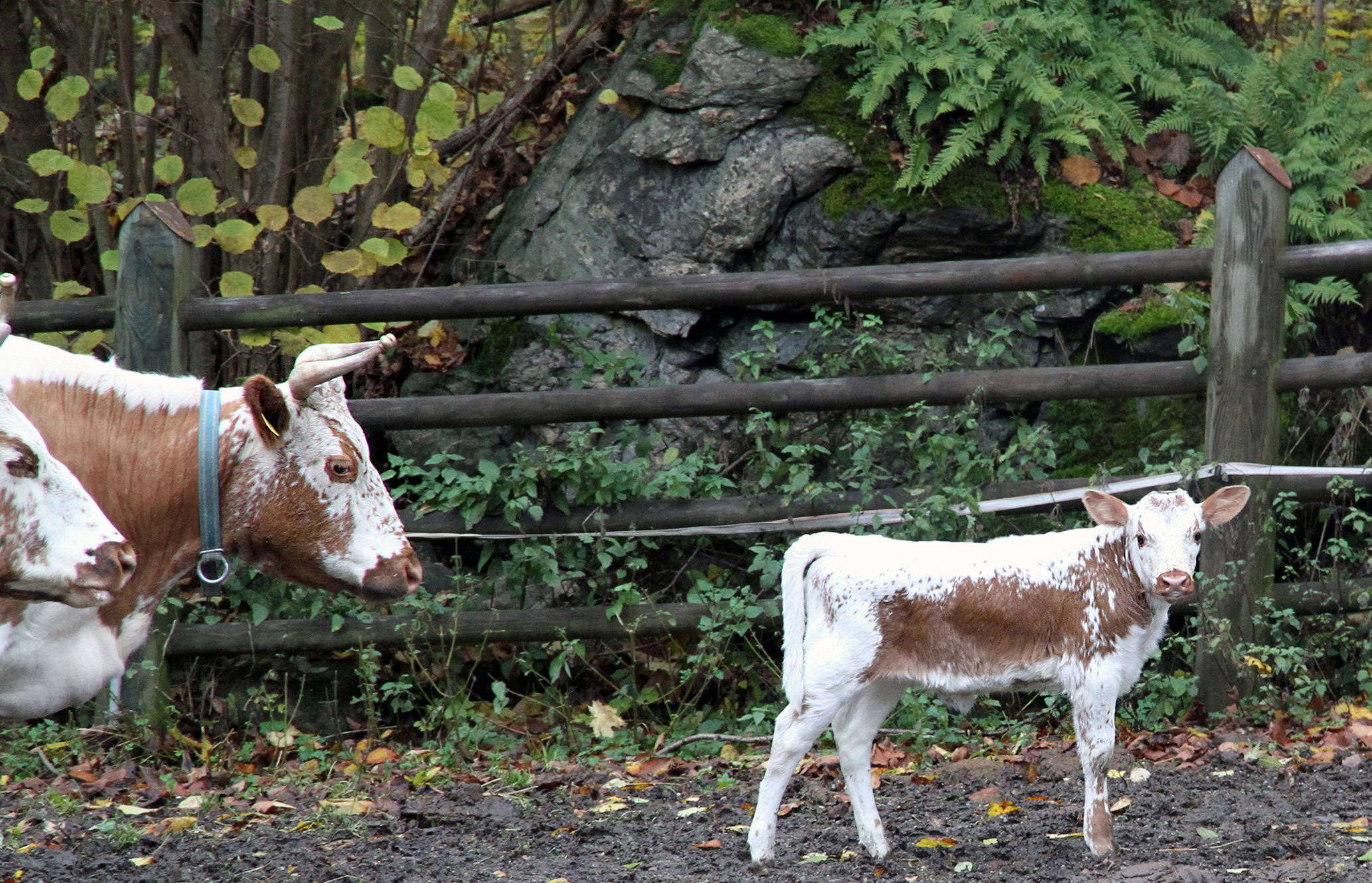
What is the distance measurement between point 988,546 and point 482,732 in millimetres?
2674

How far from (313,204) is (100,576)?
3.32 meters

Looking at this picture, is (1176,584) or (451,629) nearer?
(1176,584)

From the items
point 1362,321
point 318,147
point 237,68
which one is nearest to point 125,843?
point 318,147

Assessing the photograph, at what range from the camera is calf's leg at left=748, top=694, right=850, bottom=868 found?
4145 mm

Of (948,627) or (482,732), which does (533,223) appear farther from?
(948,627)

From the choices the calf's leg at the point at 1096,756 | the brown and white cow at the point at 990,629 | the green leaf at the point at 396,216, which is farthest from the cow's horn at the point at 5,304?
the calf's leg at the point at 1096,756

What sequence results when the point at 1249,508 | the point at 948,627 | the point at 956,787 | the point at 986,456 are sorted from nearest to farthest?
the point at 948,627 → the point at 956,787 → the point at 1249,508 → the point at 986,456

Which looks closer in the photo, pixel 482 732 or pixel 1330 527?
pixel 482 732

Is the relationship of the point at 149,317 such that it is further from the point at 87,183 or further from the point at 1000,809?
the point at 1000,809

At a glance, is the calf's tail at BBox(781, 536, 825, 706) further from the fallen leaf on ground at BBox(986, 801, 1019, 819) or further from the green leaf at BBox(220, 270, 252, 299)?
the green leaf at BBox(220, 270, 252, 299)

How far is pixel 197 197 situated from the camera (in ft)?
21.2

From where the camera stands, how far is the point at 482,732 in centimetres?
593

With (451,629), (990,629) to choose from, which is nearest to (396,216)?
(451,629)

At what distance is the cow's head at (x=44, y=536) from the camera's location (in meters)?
3.60
